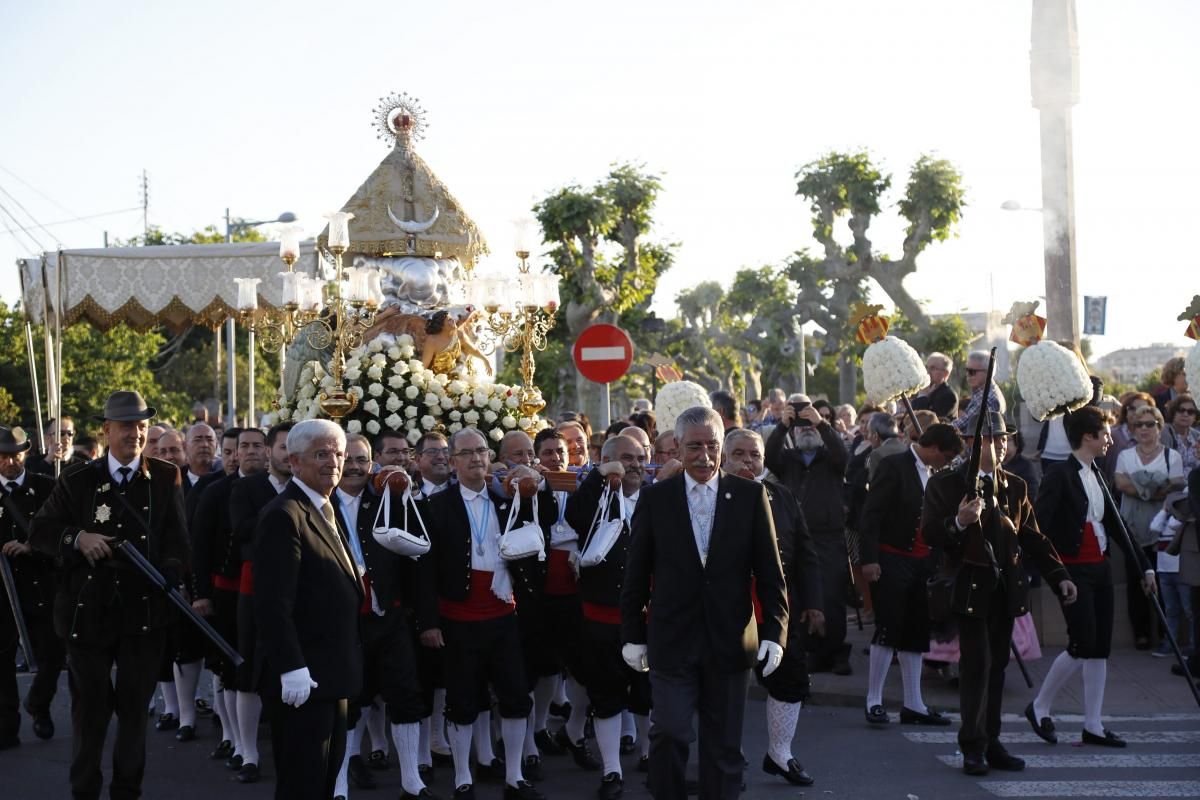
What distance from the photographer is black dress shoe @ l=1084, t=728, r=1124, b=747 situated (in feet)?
28.4

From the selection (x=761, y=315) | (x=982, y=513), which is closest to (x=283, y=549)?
(x=982, y=513)

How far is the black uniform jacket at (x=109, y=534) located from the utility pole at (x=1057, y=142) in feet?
35.4

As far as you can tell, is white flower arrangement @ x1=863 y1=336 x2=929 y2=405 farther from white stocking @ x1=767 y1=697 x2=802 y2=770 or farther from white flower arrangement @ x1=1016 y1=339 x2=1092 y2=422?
white stocking @ x1=767 y1=697 x2=802 y2=770

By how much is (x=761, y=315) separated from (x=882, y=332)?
4646 centimetres

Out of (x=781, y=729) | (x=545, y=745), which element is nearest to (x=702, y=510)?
(x=781, y=729)

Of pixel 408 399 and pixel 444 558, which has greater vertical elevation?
pixel 408 399

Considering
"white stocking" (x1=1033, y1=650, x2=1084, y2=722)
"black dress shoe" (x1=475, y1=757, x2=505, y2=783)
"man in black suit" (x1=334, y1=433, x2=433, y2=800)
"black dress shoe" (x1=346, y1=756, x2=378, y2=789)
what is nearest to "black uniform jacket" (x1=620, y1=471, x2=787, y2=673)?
"man in black suit" (x1=334, y1=433, x2=433, y2=800)

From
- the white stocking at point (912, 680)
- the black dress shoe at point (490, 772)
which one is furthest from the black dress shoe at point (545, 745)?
the white stocking at point (912, 680)

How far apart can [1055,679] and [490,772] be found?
3497mm

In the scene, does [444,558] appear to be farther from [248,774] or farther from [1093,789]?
[1093,789]

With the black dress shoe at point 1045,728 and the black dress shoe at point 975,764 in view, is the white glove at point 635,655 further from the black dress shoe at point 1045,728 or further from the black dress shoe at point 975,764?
the black dress shoe at point 1045,728

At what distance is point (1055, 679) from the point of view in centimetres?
880

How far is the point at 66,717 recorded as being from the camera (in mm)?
10359

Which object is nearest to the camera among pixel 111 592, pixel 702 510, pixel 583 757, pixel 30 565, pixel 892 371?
pixel 702 510
